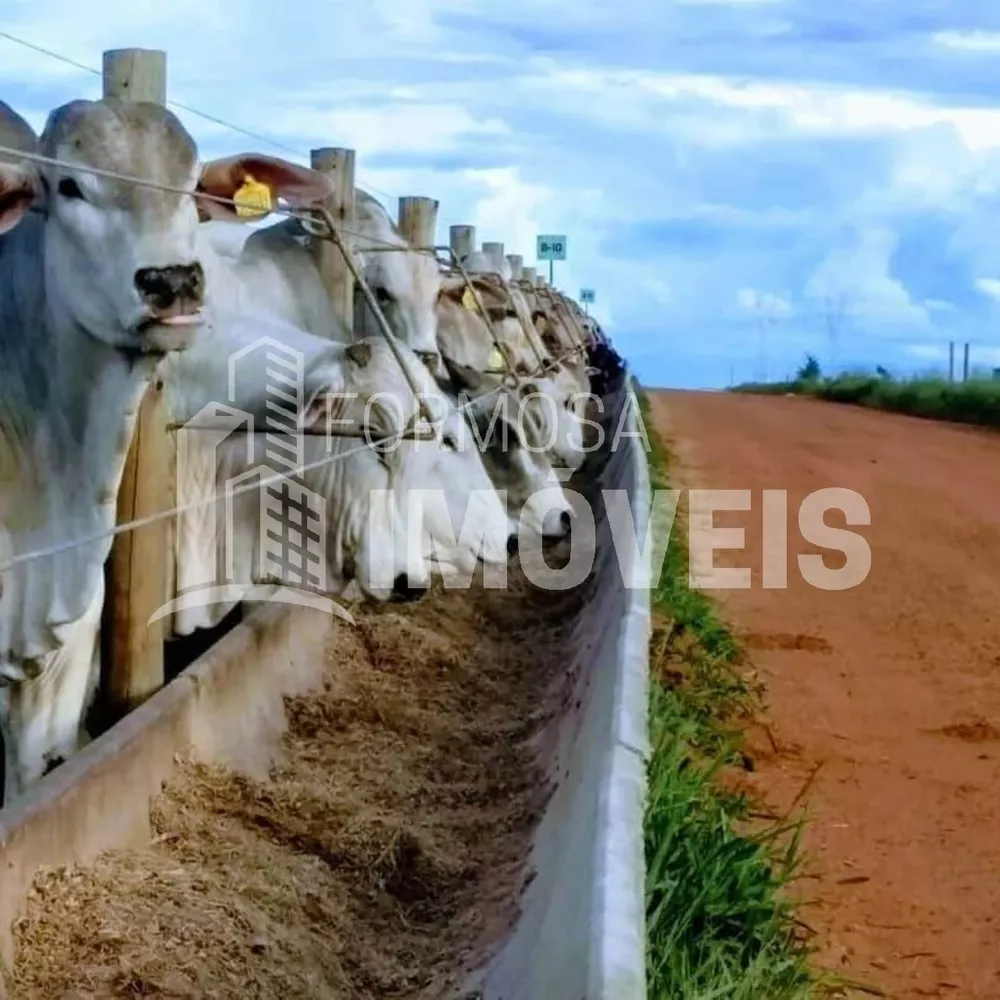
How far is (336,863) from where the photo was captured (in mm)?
5000

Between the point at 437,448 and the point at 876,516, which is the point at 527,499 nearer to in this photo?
the point at 437,448

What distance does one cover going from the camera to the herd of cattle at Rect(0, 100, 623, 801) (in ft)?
13.9

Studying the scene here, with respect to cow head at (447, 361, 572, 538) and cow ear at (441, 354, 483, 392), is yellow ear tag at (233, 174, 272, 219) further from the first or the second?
cow head at (447, 361, 572, 538)

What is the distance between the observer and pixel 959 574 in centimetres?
1100

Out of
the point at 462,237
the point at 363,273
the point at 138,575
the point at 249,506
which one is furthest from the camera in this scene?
the point at 462,237

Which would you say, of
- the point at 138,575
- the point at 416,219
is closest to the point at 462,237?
the point at 416,219

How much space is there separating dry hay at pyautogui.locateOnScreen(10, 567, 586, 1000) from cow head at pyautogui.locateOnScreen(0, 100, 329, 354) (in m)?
1.33

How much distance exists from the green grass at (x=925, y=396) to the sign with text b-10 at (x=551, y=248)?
A: 32.0 ft

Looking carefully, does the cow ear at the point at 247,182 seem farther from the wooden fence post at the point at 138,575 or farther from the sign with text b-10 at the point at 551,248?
the sign with text b-10 at the point at 551,248

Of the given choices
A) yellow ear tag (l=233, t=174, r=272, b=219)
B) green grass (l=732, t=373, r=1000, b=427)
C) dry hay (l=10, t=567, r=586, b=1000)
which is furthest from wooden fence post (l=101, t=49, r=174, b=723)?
green grass (l=732, t=373, r=1000, b=427)

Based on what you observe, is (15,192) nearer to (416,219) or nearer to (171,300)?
(171,300)

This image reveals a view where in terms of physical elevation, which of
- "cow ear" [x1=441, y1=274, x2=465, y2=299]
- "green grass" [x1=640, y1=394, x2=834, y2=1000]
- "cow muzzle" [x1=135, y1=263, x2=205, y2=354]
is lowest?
"green grass" [x1=640, y1=394, x2=834, y2=1000]

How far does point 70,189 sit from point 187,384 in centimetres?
200

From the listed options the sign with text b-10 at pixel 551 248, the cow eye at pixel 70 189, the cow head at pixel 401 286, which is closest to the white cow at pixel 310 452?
the cow head at pixel 401 286
